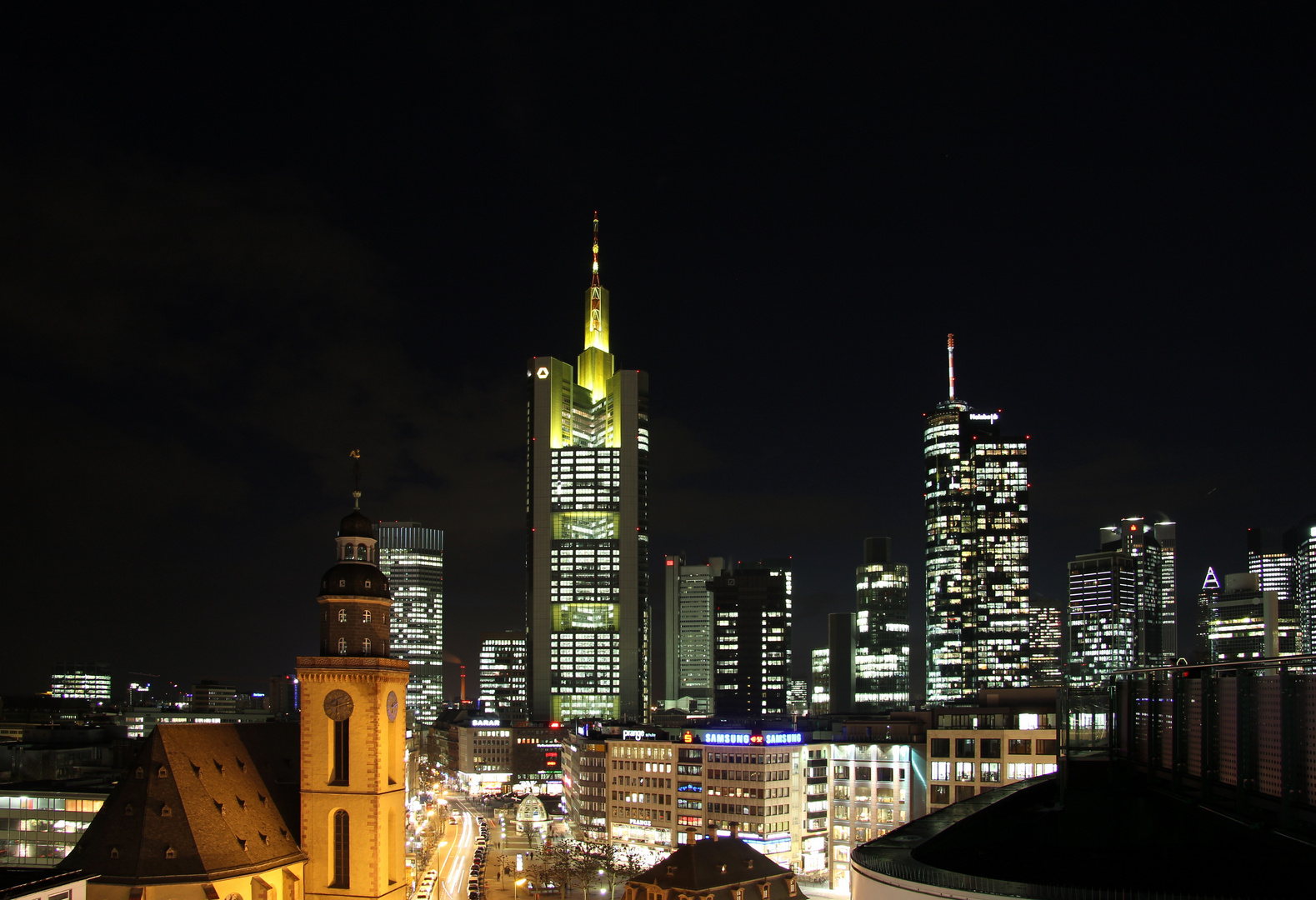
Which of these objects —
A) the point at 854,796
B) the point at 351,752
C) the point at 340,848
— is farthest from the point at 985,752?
the point at 351,752

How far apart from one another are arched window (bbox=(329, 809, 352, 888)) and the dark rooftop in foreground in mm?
33134

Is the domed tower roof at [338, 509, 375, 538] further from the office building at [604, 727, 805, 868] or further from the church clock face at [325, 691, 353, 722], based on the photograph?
the office building at [604, 727, 805, 868]

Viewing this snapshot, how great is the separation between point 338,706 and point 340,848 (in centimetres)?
750

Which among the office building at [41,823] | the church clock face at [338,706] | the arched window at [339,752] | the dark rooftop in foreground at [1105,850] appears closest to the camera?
the dark rooftop in foreground at [1105,850]

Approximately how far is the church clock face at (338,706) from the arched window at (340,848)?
4970 millimetres

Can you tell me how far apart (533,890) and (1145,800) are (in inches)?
3184

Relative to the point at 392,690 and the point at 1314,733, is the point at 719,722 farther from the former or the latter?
the point at 1314,733

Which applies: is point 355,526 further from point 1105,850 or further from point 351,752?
point 1105,850

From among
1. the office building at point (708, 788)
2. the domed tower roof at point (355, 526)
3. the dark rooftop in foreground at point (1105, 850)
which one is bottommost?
the office building at point (708, 788)

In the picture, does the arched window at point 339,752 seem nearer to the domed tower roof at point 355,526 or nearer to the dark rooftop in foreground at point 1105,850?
the domed tower roof at point 355,526

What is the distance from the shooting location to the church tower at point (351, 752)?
2534 inches

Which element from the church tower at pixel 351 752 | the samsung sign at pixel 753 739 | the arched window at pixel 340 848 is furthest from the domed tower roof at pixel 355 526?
the samsung sign at pixel 753 739

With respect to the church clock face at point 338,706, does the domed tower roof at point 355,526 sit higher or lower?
higher

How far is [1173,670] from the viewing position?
40.9 meters
